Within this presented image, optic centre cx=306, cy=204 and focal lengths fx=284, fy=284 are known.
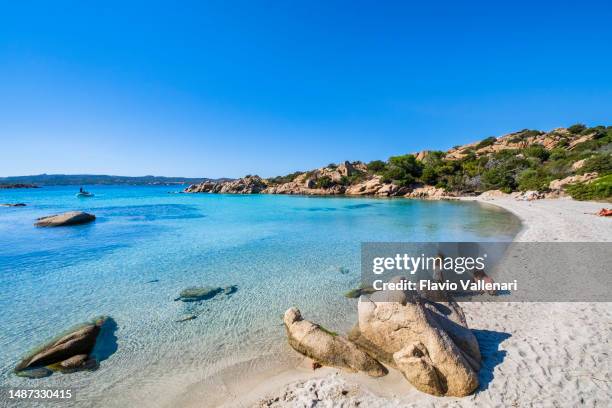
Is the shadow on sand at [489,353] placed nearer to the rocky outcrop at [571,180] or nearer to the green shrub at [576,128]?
the rocky outcrop at [571,180]

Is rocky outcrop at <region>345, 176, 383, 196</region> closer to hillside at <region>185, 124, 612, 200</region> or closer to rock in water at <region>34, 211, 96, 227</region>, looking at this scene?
hillside at <region>185, 124, 612, 200</region>

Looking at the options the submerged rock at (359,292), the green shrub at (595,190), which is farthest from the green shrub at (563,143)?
the submerged rock at (359,292)

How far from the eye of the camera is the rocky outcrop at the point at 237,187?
250 feet

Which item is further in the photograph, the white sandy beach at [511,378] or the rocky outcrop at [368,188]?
the rocky outcrop at [368,188]

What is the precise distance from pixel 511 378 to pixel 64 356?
8054 mm

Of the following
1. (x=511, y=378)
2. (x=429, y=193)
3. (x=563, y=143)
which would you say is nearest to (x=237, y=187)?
(x=429, y=193)

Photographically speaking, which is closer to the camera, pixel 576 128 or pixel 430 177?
pixel 430 177

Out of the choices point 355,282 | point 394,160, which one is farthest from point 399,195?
point 355,282

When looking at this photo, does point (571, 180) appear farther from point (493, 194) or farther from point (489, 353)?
point (489, 353)

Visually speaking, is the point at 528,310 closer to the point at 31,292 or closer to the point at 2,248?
the point at 31,292

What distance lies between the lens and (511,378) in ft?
14.2

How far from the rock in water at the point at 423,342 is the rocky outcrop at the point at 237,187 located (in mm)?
71539

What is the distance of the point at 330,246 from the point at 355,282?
17.6 ft

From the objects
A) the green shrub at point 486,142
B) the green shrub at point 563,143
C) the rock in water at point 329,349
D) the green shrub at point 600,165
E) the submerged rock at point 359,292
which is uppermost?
the green shrub at point 486,142
